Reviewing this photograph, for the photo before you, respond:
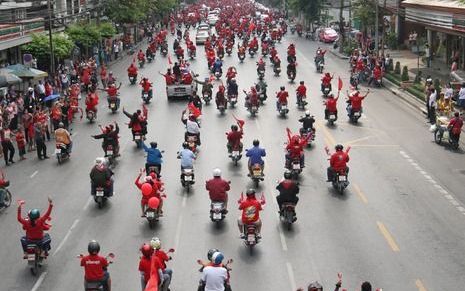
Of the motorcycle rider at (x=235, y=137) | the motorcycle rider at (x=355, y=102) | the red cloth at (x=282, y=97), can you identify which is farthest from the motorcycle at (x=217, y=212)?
the red cloth at (x=282, y=97)

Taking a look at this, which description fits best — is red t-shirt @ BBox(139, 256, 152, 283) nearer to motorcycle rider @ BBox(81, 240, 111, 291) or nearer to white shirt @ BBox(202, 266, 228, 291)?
motorcycle rider @ BBox(81, 240, 111, 291)

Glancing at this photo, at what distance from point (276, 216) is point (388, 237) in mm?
3071

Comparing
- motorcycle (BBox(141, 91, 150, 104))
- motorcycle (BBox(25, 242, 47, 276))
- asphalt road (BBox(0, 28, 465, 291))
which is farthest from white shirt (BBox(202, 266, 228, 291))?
motorcycle (BBox(141, 91, 150, 104))

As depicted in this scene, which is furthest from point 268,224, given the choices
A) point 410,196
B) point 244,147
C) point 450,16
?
point 450,16

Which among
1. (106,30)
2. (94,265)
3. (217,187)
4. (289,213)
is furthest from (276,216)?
(106,30)

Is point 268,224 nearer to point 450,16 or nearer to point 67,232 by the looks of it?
point 67,232

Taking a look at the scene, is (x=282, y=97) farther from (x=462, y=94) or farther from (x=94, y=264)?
(x=94, y=264)

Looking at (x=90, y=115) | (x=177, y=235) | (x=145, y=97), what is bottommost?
(x=145, y=97)

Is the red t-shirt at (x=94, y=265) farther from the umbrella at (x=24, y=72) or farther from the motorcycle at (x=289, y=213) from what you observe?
the umbrella at (x=24, y=72)

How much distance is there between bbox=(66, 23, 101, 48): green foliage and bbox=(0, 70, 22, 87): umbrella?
57.6ft

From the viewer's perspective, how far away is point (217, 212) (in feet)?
62.9

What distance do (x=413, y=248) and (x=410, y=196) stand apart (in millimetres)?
4464

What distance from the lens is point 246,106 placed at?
34938 mm

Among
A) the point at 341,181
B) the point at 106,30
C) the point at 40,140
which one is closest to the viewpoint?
the point at 341,181
